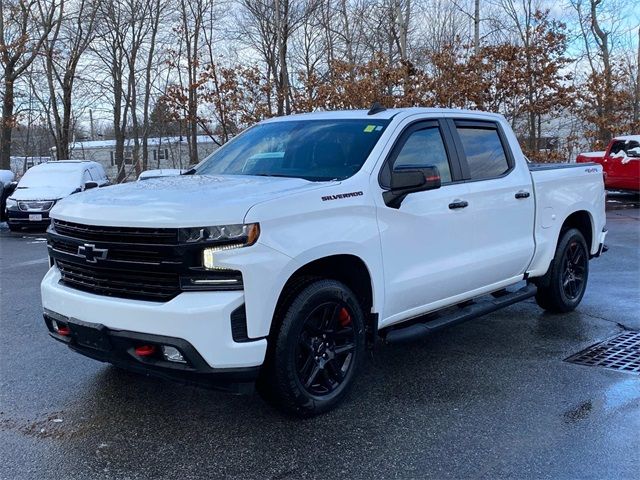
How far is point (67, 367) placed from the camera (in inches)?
197

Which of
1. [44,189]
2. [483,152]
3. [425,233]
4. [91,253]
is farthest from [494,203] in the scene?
[44,189]

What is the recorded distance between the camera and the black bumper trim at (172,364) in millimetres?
3432

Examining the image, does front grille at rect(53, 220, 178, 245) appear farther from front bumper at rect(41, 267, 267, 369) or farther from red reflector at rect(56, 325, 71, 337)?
red reflector at rect(56, 325, 71, 337)

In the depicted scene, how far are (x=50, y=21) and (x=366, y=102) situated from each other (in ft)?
59.6

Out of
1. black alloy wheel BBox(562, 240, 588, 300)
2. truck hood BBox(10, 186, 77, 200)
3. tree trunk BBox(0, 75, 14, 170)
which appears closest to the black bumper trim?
black alloy wheel BBox(562, 240, 588, 300)

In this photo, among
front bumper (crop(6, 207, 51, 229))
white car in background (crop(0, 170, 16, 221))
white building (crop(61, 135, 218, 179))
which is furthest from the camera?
white building (crop(61, 135, 218, 179))

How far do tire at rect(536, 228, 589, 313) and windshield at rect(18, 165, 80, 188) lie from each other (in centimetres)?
1329

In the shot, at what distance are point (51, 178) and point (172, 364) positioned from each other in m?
14.7

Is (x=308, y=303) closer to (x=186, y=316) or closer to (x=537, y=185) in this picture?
(x=186, y=316)

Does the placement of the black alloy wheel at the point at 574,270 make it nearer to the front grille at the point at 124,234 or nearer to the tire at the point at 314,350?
the tire at the point at 314,350

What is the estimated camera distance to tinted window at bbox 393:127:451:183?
15.5ft

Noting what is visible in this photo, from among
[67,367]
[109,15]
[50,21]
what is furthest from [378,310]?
[109,15]

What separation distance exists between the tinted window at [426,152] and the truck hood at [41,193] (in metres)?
12.5

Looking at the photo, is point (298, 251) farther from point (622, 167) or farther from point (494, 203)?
point (622, 167)
